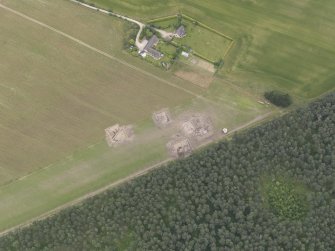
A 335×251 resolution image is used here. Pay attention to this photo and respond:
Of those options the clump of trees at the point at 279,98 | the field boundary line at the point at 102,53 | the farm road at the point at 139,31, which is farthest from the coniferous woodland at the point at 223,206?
the farm road at the point at 139,31

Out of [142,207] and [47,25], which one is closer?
[142,207]

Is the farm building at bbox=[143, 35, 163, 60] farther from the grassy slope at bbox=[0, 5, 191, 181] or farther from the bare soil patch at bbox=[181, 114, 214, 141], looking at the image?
the bare soil patch at bbox=[181, 114, 214, 141]

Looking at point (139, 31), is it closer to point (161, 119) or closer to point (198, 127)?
point (161, 119)

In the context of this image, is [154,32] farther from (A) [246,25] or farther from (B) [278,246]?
(B) [278,246]

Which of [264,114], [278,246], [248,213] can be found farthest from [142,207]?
[264,114]

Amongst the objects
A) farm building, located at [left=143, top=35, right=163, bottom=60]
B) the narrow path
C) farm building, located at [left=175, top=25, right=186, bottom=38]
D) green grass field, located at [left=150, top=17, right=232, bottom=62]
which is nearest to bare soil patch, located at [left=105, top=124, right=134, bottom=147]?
farm building, located at [left=143, top=35, right=163, bottom=60]

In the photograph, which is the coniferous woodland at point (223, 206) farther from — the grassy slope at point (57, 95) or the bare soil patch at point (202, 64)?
the bare soil patch at point (202, 64)

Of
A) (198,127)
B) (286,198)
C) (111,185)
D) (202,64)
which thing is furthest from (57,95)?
(286,198)
